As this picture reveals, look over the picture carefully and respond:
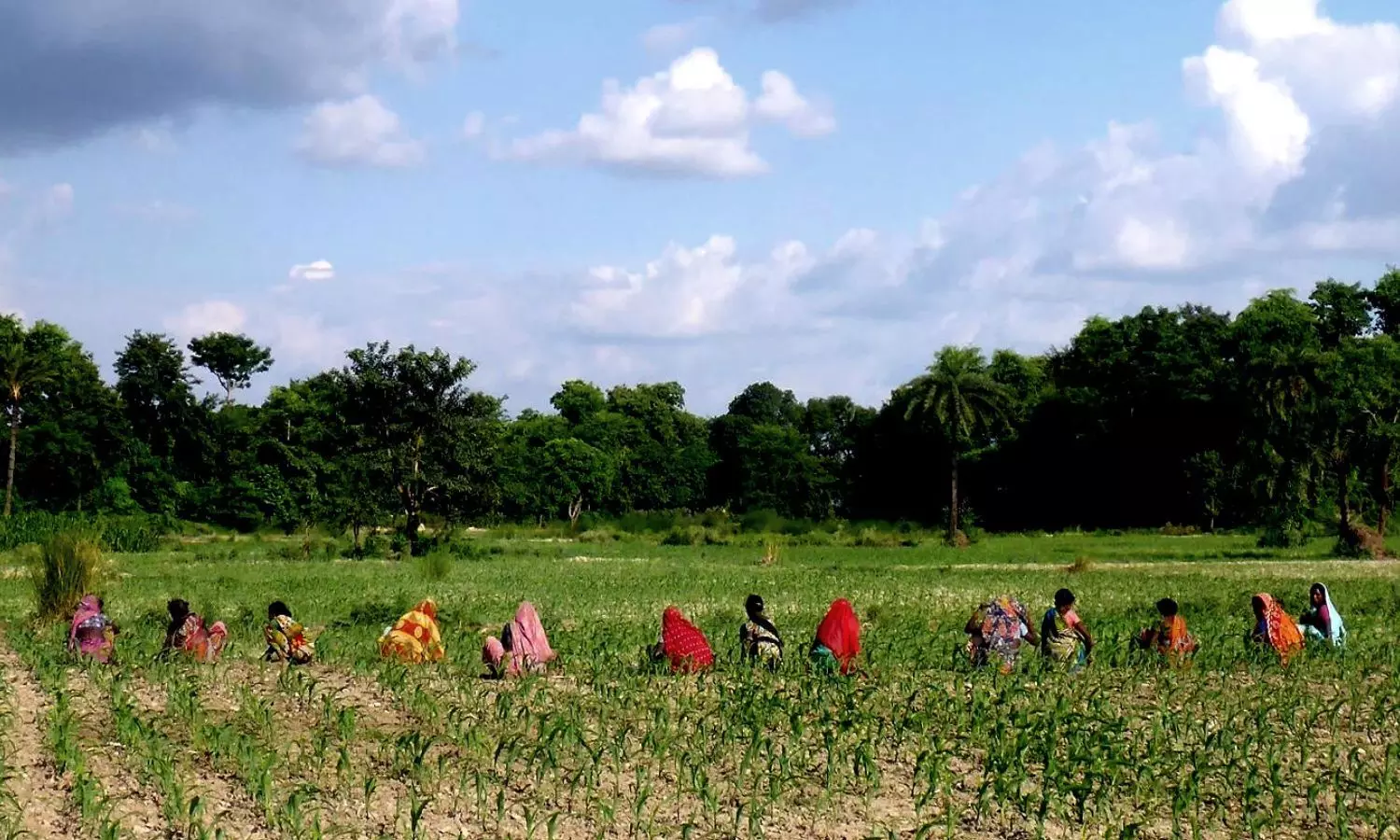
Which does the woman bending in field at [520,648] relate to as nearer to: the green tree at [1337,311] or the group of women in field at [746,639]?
the group of women in field at [746,639]

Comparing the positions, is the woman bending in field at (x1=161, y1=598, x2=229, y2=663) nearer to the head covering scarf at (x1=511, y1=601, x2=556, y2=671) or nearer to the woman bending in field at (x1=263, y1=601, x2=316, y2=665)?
the woman bending in field at (x1=263, y1=601, x2=316, y2=665)

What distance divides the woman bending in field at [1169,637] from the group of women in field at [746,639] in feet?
0.03

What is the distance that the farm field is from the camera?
9648mm

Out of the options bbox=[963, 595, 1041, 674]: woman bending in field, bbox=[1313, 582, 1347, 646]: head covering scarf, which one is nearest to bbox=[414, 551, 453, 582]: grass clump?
bbox=[963, 595, 1041, 674]: woman bending in field

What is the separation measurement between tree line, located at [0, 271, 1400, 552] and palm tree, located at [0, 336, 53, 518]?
0.48 feet

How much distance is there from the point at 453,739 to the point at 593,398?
10617cm

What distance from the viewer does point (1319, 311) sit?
7675 centimetres

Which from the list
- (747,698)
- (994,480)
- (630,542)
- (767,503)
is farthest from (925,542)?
(747,698)

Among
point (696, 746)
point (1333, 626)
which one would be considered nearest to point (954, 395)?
point (1333, 626)

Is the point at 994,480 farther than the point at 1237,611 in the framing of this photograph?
Yes

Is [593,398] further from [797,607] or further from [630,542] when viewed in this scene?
[797,607]

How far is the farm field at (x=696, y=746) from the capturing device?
965 centimetres

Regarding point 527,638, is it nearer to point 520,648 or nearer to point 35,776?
point 520,648

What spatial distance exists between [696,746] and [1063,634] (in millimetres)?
6293
